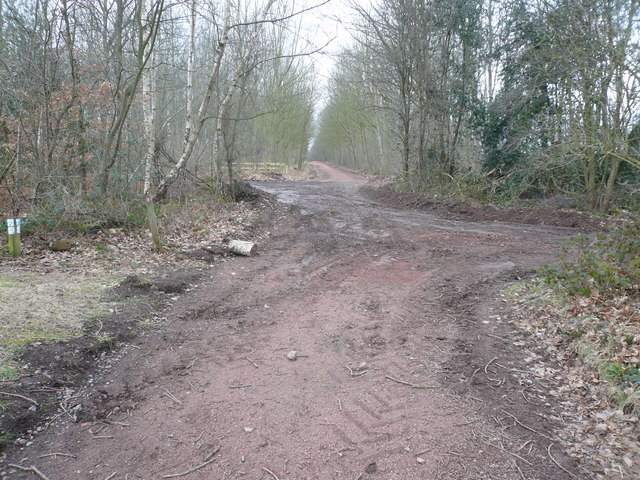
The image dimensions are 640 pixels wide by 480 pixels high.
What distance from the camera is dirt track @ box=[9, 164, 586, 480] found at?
318cm

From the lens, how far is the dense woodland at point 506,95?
1213cm

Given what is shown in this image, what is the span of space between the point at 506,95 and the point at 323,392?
15.9 meters

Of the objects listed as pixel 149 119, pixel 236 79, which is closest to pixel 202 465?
pixel 149 119

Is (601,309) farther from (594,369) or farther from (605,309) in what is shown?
(594,369)

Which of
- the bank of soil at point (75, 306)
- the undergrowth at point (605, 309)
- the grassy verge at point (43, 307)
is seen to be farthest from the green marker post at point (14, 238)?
the undergrowth at point (605, 309)

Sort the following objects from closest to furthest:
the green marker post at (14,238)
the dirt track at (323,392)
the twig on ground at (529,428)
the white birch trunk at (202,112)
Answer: the dirt track at (323,392) → the twig on ground at (529,428) → the green marker post at (14,238) → the white birch trunk at (202,112)

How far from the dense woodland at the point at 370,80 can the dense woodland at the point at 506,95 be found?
6 centimetres

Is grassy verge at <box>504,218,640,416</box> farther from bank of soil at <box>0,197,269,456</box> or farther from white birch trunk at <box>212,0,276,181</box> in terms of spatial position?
white birch trunk at <box>212,0,276,181</box>

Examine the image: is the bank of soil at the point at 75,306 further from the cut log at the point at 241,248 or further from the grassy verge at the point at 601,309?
the grassy verge at the point at 601,309

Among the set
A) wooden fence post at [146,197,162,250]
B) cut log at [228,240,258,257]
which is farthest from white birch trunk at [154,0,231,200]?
cut log at [228,240,258,257]

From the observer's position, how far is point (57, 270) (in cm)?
716

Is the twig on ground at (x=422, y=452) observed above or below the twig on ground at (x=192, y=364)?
below

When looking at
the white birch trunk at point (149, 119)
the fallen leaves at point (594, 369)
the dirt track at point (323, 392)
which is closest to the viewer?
the dirt track at point (323, 392)

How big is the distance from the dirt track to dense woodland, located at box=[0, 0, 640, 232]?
462cm
